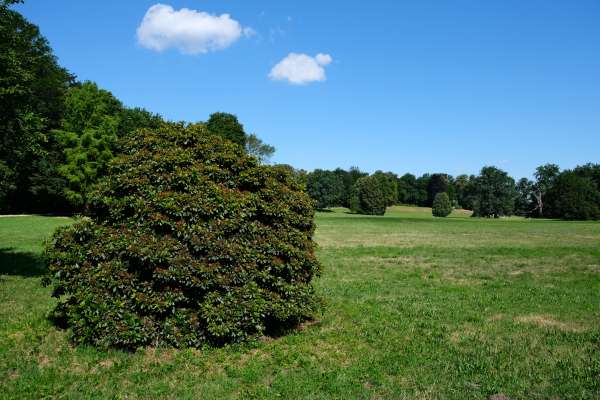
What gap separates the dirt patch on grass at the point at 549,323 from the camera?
28.9ft

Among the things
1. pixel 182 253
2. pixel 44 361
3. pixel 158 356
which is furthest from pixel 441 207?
pixel 44 361

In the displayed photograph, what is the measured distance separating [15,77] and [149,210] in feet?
26.0

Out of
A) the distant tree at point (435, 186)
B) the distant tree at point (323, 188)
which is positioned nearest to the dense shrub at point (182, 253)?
the distant tree at point (323, 188)

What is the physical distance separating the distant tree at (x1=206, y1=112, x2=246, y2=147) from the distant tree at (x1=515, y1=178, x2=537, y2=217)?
8331 cm

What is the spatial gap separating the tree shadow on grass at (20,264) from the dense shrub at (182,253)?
8557 mm

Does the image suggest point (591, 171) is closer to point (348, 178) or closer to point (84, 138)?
point (348, 178)

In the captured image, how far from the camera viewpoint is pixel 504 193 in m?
110

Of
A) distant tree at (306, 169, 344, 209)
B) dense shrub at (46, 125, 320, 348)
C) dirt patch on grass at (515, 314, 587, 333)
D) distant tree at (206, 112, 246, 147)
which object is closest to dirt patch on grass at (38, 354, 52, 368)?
dense shrub at (46, 125, 320, 348)

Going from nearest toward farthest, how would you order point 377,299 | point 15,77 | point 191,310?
point 191,310 → point 377,299 → point 15,77

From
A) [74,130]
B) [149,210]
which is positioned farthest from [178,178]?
[74,130]

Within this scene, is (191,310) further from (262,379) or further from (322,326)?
(322,326)

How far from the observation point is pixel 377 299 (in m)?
11.4

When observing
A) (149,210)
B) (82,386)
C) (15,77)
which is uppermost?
(15,77)

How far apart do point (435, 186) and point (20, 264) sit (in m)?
149
